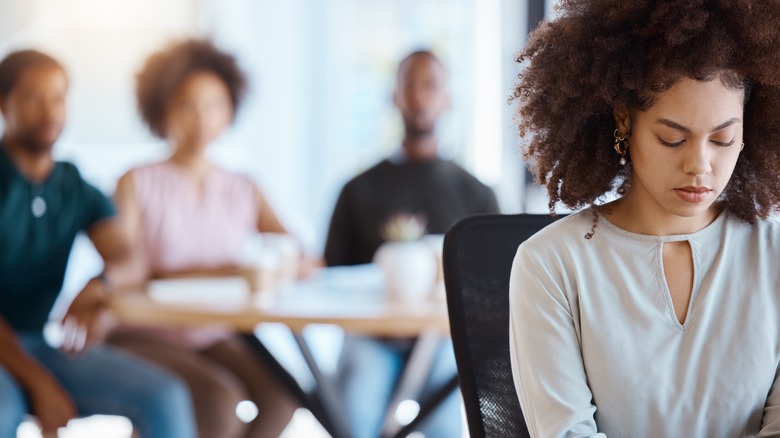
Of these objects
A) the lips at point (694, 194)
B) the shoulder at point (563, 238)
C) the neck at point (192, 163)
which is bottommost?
the neck at point (192, 163)

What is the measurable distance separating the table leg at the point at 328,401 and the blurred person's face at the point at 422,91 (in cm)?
91

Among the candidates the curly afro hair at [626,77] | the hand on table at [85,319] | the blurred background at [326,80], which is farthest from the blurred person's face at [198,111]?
the curly afro hair at [626,77]

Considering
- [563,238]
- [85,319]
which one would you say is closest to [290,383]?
[85,319]

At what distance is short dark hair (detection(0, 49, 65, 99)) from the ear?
1.71m

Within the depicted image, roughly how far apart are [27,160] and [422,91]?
1.17 m

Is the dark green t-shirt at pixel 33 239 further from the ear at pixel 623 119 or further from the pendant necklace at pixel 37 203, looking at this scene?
the ear at pixel 623 119

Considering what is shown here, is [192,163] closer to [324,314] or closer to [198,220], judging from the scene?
[198,220]

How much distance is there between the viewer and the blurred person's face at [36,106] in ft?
8.39

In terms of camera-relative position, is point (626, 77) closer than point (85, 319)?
Yes

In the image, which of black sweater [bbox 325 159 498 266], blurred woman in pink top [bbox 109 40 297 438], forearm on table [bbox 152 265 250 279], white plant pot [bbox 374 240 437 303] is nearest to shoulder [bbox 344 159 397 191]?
black sweater [bbox 325 159 498 266]

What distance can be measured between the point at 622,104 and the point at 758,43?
0.59ft

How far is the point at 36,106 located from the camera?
8.38ft

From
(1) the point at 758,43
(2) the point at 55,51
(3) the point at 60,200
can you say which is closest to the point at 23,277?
(3) the point at 60,200

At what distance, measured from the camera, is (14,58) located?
8.49 ft
